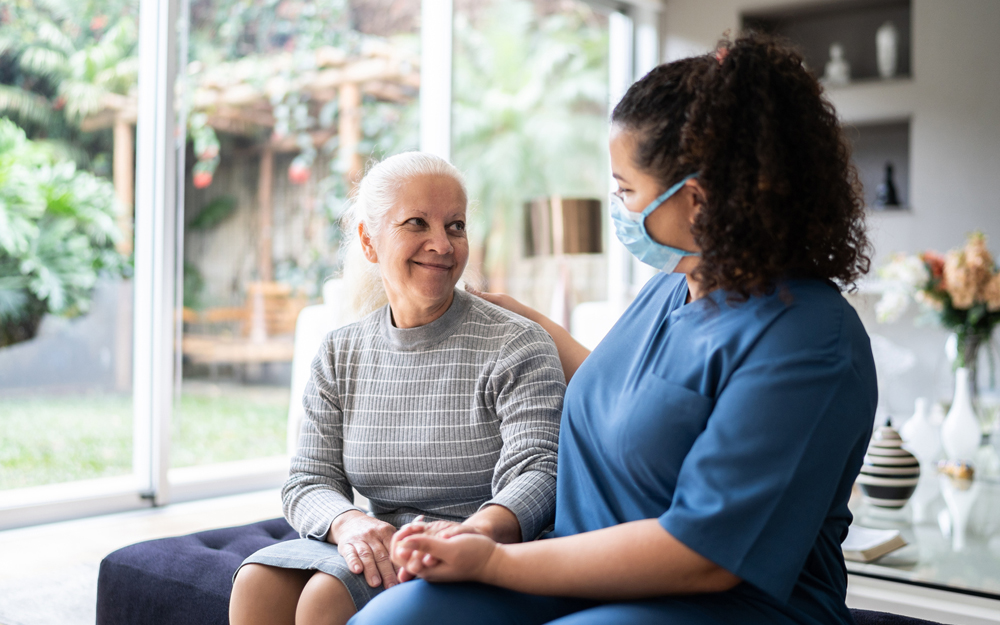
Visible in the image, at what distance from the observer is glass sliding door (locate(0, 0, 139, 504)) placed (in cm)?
331

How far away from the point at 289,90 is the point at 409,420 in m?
3.49

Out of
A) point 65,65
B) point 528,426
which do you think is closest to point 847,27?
point 65,65

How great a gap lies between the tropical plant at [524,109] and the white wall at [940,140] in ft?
5.12

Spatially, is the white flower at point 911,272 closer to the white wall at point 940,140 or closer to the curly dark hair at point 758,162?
the white wall at point 940,140

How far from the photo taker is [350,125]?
4.88 metres

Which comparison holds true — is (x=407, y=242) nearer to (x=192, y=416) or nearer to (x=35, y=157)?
(x=35, y=157)

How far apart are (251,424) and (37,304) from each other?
1.45 m

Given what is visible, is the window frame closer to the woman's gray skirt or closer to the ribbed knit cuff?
the woman's gray skirt

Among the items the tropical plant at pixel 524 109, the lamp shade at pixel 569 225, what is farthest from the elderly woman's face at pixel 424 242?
the tropical plant at pixel 524 109

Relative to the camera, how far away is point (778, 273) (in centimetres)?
109

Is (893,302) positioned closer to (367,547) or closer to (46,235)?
(367,547)

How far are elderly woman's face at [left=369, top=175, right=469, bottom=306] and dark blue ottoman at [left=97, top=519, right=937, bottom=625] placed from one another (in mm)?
618

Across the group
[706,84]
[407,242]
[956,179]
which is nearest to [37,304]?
[407,242]

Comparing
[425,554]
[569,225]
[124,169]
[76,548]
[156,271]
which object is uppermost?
[124,169]
